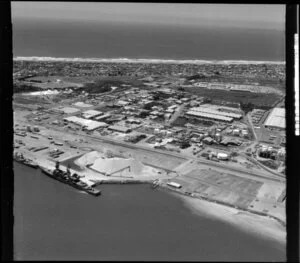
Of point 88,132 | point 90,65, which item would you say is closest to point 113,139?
point 88,132

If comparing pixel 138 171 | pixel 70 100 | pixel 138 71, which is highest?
pixel 138 71

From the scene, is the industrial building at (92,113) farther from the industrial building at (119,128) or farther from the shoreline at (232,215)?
the shoreline at (232,215)

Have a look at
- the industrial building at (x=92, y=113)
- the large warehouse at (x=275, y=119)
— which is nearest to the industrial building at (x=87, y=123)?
the industrial building at (x=92, y=113)

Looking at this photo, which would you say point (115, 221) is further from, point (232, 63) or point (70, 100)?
point (232, 63)

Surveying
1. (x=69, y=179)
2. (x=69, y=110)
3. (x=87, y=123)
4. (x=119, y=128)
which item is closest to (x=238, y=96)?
(x=119, y=128)

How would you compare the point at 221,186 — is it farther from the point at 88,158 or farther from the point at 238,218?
the point at 88,158

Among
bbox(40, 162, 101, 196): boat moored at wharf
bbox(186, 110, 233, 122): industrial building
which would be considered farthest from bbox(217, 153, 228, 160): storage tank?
bbox(40, 162, 101, 196): boat moored at wharf
